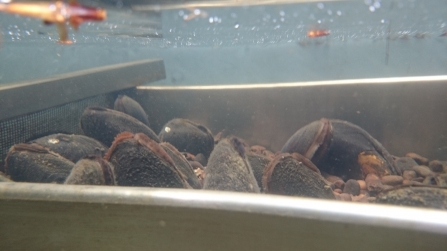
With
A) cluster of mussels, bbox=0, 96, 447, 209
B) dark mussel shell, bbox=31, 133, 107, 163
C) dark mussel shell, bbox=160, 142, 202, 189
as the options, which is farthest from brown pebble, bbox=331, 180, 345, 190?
dark mussel shell, bbox=31, 133, 107, 163

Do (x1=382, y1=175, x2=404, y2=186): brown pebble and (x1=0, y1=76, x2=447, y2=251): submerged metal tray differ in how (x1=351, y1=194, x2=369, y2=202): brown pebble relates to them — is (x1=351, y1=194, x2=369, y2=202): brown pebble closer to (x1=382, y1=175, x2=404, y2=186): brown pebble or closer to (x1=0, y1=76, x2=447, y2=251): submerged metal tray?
(x1=382, y1=175, x2=404, y2=186): brown pebble

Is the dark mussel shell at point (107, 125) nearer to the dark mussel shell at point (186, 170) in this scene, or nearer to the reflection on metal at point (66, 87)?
the reflection on metal at point (66, 87)

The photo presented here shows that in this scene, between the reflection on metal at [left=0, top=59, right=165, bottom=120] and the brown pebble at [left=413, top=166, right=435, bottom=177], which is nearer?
the brown pebble at [left=413, top=166, right=435, bottom=177]

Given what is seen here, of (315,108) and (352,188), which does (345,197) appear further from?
(315,108)

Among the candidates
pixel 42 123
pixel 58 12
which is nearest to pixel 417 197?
pixel 58 12

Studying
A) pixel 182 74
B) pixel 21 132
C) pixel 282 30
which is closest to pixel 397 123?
pixel 21 132

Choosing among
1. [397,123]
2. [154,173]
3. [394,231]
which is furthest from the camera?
[397,123]

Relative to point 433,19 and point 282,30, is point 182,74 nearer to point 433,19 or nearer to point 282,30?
point 282,30
